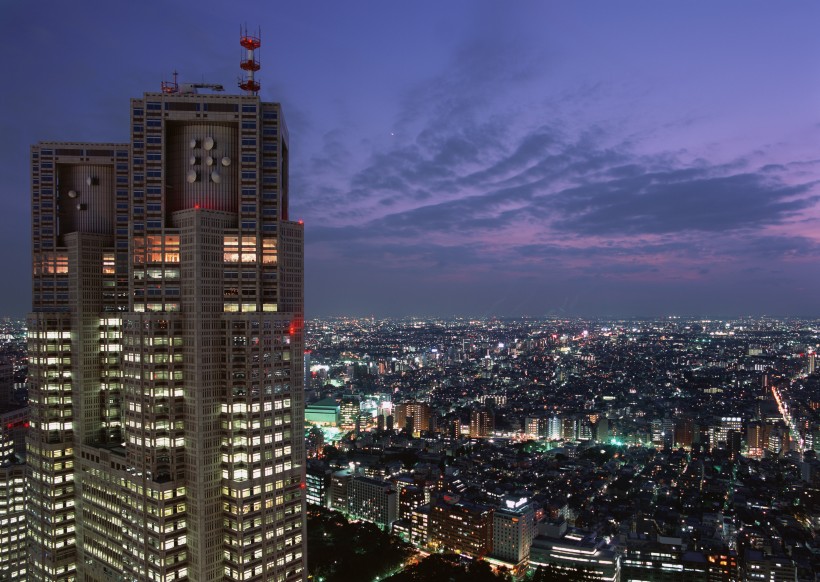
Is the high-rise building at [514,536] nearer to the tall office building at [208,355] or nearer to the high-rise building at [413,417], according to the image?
the tall office building at [208,355]

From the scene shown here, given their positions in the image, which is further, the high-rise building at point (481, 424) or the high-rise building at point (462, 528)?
the high-rise building at point (481, 424)

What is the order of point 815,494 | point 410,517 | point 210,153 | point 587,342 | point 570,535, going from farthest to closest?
point 587,342
point 815,494
point 410,517
point 570,535
point 210,153

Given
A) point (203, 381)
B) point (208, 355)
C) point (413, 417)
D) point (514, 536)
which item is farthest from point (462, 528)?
point (413, 417)

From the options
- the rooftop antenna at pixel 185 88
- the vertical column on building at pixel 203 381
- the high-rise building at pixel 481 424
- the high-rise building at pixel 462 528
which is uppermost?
the rooftop antenna at pixel 185 88

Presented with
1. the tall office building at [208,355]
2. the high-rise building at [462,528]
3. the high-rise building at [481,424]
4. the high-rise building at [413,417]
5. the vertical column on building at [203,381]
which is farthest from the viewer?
the high-rise building at [413,417]

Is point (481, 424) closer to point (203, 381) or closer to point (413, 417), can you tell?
point (413, 417)

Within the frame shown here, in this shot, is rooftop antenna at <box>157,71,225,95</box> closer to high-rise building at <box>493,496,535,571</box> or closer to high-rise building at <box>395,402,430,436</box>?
high-rise building at <box>493,496,535,571</box>

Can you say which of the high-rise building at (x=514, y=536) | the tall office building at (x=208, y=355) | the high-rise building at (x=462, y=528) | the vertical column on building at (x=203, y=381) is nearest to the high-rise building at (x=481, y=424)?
the high-rise building at (x=462, y=528)

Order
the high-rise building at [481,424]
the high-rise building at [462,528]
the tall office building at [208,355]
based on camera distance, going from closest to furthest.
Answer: the tall office building at [208,355] → the high-rise building at [462,528] → the high-rise building at [481,424]

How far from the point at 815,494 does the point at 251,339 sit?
2061 inches

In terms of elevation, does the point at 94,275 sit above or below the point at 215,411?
above

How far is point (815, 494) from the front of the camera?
4941 centimetres

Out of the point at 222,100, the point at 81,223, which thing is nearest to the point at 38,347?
the point at 81,223

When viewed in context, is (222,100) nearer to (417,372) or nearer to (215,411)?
(215,411)
